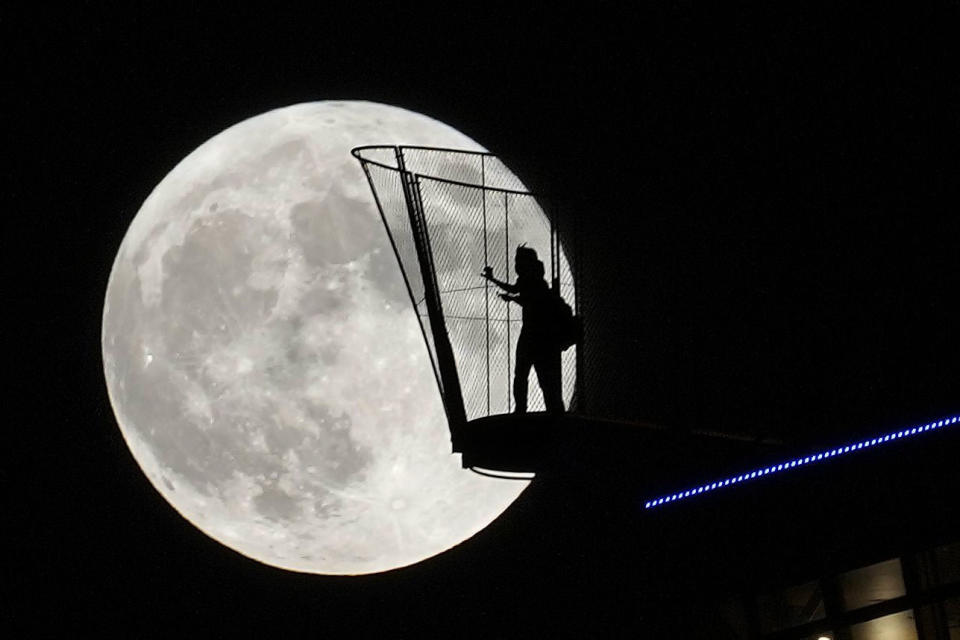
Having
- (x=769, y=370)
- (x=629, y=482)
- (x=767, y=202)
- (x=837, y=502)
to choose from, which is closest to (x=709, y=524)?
(x=837, y=502)

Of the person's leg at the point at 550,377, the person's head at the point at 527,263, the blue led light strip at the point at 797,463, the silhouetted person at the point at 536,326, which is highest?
the person's head at the point at 527,263

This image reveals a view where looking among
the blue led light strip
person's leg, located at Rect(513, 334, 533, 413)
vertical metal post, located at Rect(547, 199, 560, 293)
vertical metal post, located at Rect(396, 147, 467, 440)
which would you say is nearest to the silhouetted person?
person's leg, located at Rect(513, 334, 533, 413)

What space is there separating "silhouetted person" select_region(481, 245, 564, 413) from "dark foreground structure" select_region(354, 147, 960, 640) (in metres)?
0.18

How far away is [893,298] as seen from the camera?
9.84 metres

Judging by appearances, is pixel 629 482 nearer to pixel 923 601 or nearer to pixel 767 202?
pixel 767 202

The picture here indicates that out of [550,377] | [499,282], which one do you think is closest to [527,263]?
[499,282]

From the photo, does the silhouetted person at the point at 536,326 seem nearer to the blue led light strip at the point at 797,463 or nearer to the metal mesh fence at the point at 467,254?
the metal mesh fence at the point at 467,254

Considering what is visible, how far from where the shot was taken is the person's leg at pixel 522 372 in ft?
32.4

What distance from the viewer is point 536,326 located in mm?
9750

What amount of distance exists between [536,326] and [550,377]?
17.5 inches

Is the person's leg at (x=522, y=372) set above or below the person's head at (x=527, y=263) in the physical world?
below

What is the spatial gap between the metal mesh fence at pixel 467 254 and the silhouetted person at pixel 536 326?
140mm

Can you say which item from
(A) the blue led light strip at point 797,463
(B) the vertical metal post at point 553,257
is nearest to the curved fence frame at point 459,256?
(B) the vertical metal post at point 553,257

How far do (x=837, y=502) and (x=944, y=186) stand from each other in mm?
3841
